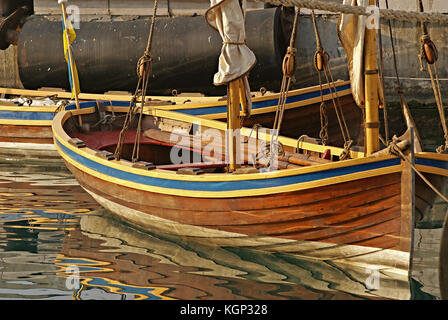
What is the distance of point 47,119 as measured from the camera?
1691 centimetres

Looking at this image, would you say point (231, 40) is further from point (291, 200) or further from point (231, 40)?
point (291, 200)

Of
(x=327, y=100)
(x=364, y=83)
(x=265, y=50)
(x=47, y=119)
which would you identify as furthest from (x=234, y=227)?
(x=265, y=50)

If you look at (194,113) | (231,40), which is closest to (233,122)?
(231,40)

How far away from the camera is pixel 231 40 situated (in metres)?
10.9

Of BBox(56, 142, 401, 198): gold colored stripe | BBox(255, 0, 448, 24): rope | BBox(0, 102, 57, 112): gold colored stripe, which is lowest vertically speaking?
BBox(56, 142, 401, 198): gold colored stripe

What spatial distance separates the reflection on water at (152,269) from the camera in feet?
29.7

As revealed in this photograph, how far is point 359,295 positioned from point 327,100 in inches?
296

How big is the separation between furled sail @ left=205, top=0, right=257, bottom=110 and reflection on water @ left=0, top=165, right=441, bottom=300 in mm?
2407

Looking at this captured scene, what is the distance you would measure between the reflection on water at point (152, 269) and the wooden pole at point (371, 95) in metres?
1.54

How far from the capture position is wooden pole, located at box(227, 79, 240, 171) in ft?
36.9

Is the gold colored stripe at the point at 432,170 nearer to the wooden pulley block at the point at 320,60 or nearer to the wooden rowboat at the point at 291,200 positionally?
the wooden rowboat at the point at 291,200

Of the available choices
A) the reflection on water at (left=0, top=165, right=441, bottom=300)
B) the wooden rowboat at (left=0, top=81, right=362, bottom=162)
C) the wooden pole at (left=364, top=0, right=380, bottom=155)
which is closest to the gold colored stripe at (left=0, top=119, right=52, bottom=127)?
the wooden rowboat at (left=0, top=81, right=362, bottom=162)

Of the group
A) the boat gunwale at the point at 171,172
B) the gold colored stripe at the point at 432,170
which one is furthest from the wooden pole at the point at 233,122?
the gold colored stripe at the point at 432,170

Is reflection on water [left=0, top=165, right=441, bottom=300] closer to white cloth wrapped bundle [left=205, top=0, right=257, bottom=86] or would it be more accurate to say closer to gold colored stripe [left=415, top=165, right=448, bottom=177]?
gold colored stripe [left=415, top=165, right=448, bottom=177]
